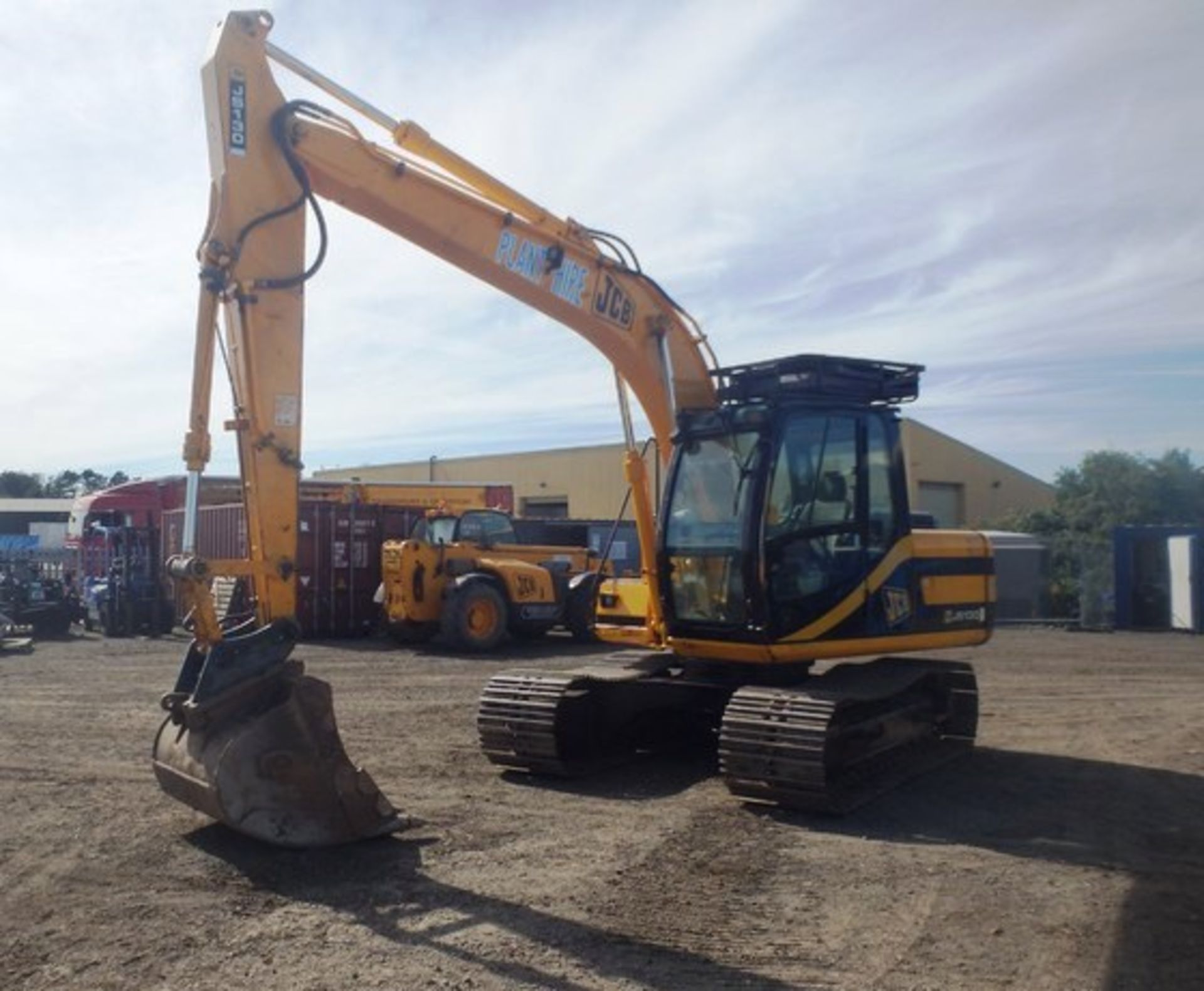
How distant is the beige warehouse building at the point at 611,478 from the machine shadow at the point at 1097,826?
23172mm

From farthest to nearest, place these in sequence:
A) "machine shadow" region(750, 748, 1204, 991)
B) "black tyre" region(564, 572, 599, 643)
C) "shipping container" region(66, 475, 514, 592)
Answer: "shipping container" region(66, 475, 514, 592)
"black tyre" region(564, 572, 599, 643)
"machine shadow" region(750, 748, 1204, 991)

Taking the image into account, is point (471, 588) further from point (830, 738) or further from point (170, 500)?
point (170, 500)

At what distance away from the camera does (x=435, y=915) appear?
5.76 m

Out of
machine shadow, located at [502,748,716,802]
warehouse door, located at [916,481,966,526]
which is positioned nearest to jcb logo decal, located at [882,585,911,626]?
machine shadow, located at [502,748,716,802]

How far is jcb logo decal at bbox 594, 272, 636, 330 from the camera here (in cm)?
916

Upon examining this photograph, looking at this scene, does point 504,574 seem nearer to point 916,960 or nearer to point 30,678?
point 30,678

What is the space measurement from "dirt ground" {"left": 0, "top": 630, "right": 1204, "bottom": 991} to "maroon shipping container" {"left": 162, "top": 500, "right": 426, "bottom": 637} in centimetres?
1088

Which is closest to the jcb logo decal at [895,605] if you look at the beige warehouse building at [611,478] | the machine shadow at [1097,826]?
the machine shadow at [1097,826]

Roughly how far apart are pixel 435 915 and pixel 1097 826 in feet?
13.9

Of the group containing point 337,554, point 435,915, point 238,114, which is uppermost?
point 238,114

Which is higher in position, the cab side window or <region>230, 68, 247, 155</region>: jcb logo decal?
<region>230, 68, 247, 155</region>: jcb logo decal

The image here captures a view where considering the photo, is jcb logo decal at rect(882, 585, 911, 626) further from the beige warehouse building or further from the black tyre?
the beige warehouse building

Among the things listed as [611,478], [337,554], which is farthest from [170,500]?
[611,478]

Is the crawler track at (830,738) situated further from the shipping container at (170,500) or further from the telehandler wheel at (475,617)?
the shipping container at (170,500)
